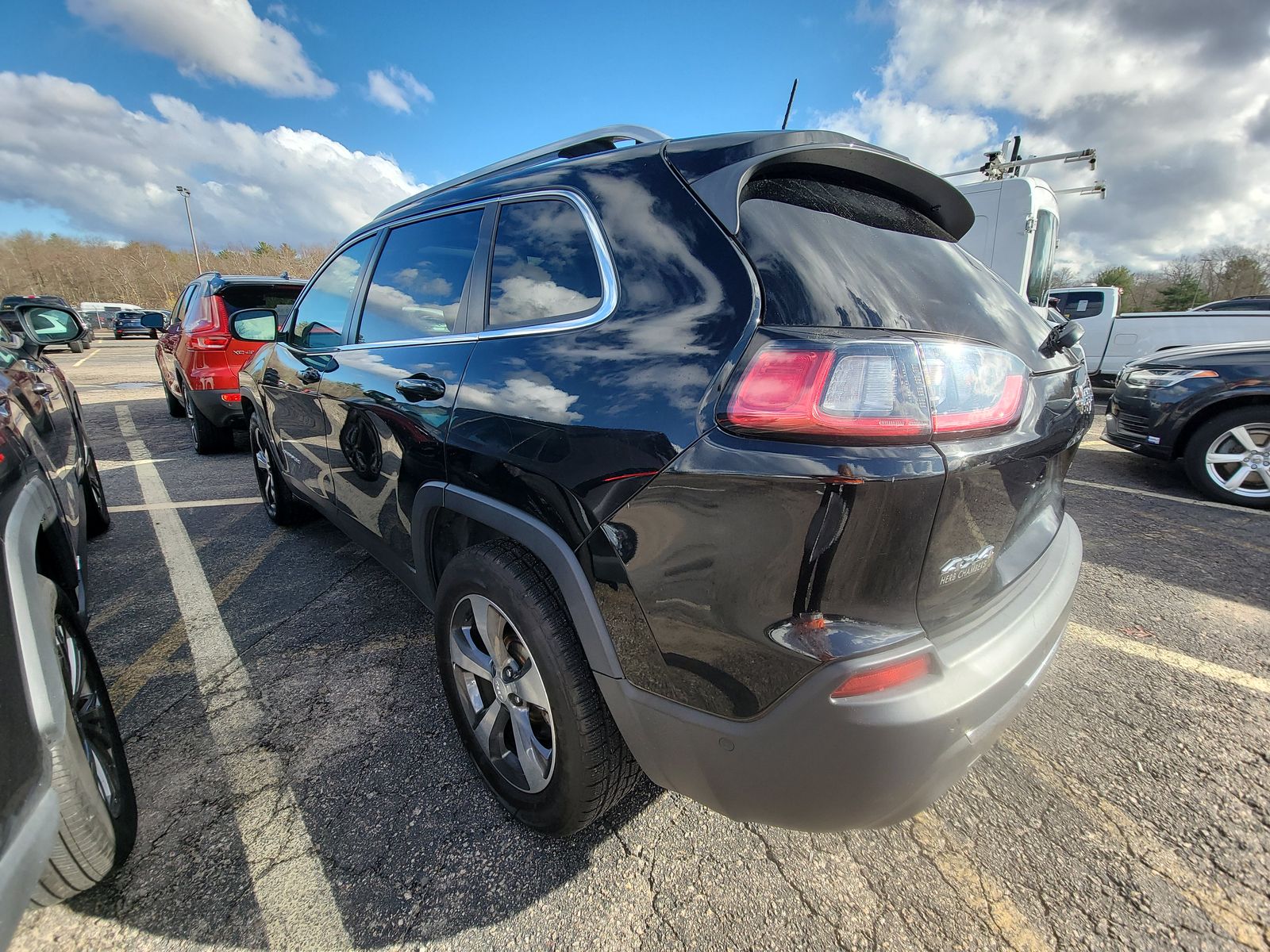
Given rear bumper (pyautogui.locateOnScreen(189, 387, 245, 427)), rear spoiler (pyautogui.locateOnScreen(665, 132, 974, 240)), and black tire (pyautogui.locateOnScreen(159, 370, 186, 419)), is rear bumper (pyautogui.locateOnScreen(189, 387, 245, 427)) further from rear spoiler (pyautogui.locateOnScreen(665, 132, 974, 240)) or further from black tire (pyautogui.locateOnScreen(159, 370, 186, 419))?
rear spoiler (pyautogui.locateOnScreen(665, 132, 974, 240))

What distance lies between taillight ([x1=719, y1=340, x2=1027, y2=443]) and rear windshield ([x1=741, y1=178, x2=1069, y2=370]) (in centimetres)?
11

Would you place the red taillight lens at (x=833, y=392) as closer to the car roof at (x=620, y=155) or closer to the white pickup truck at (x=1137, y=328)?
the car roof at (x=620, y=155)

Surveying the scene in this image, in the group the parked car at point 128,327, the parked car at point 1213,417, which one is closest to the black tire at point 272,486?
the parked car at point 1213,417

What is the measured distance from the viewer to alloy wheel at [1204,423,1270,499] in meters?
4.58

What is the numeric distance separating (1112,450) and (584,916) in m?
7.53

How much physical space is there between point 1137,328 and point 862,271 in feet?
38.3

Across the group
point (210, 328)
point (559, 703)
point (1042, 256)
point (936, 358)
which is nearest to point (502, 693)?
point (559, 703)

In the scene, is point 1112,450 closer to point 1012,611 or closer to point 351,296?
point 1012,611

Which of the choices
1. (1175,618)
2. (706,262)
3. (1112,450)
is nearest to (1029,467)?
(706,262)

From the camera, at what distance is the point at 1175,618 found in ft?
9.74

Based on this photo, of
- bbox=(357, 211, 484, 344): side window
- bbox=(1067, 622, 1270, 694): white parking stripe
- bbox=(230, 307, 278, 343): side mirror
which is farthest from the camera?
bbox=(230, 307, 278, 343): side mirror

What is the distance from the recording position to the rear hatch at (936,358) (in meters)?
1.20

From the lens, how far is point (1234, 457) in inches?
185

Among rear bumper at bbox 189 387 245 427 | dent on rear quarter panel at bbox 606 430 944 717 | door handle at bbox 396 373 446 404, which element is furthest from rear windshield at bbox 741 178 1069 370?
rear bumper at bbox 189 387 245 427
